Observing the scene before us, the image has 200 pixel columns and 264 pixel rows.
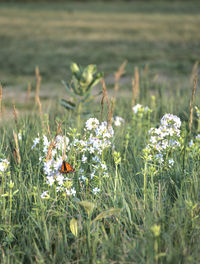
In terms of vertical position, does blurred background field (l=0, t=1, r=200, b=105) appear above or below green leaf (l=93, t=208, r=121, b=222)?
above

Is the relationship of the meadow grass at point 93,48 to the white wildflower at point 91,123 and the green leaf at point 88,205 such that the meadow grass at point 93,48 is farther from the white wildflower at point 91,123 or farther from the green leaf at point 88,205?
the green leaf at point 88,205

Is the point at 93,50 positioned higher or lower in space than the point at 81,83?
higher

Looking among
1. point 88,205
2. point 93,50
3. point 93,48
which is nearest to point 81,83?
point 88,205

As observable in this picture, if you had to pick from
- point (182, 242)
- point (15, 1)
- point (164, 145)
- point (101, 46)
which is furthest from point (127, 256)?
point (15, 1)

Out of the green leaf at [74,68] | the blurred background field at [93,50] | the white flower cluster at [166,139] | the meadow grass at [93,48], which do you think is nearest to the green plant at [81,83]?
the green leaf at [74,68]

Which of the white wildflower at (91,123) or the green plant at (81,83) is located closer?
the white wildflower at (91,123)

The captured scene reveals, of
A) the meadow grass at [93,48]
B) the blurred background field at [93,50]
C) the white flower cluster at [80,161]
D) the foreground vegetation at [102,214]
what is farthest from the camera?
the meadow grass at [93,48]

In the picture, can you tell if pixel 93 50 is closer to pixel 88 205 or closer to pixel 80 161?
pixel 80 161

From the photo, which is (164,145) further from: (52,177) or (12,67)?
(12,67)

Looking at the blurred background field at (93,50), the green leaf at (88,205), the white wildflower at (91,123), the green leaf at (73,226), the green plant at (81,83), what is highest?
the blurred background field at (93,50)

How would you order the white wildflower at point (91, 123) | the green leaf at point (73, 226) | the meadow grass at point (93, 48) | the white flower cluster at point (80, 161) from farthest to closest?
1. the meadow grass at point (93, 48)
2. the white wildflower at point (91, 123)
3. the white flower cluster at point (80, 161)
4. the green leaf at point (73, 226)

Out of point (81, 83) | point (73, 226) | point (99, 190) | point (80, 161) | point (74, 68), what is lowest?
point (73, 226)

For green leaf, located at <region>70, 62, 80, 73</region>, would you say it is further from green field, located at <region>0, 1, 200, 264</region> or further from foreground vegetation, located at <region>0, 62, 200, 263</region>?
foreground vegetation, located at <region>0, 62, 200, 263</region>

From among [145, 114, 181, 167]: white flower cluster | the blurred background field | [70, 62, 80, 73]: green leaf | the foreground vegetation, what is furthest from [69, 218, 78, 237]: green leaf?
the blurred background field
